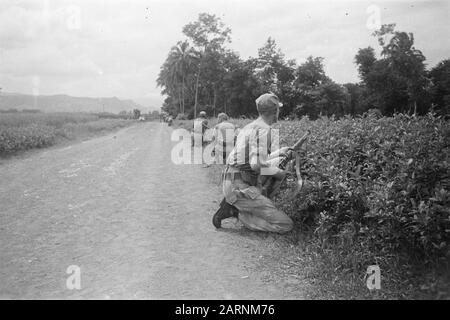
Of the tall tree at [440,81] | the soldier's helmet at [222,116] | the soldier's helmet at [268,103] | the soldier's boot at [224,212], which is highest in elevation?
the tall tree at [440,81]

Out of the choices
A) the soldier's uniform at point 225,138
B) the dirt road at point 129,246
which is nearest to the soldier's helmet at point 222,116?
the soldier's uniform at point 225,138

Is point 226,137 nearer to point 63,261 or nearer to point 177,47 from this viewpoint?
point 63,261

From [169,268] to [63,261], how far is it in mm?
1396

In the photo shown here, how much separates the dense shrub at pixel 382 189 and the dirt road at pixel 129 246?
2.85 feet

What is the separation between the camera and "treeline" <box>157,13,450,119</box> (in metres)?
50.9

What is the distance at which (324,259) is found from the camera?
4.41 meters

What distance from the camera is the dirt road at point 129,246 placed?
3936 millimetres

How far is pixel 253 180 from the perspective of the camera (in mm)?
5824

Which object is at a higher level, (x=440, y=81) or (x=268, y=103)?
(x=440, y=81)

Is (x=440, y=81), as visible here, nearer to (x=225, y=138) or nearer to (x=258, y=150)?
(x=225, y=138)

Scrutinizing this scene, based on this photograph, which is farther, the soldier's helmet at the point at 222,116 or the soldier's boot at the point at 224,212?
the soldier's helmet at the point at 222,116

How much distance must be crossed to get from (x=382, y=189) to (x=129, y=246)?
11.0 feet

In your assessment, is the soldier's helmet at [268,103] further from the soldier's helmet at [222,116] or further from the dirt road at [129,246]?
the soldier's helmet at [222,116]

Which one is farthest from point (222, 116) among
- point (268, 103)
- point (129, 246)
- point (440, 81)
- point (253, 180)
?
point (440, 81)
